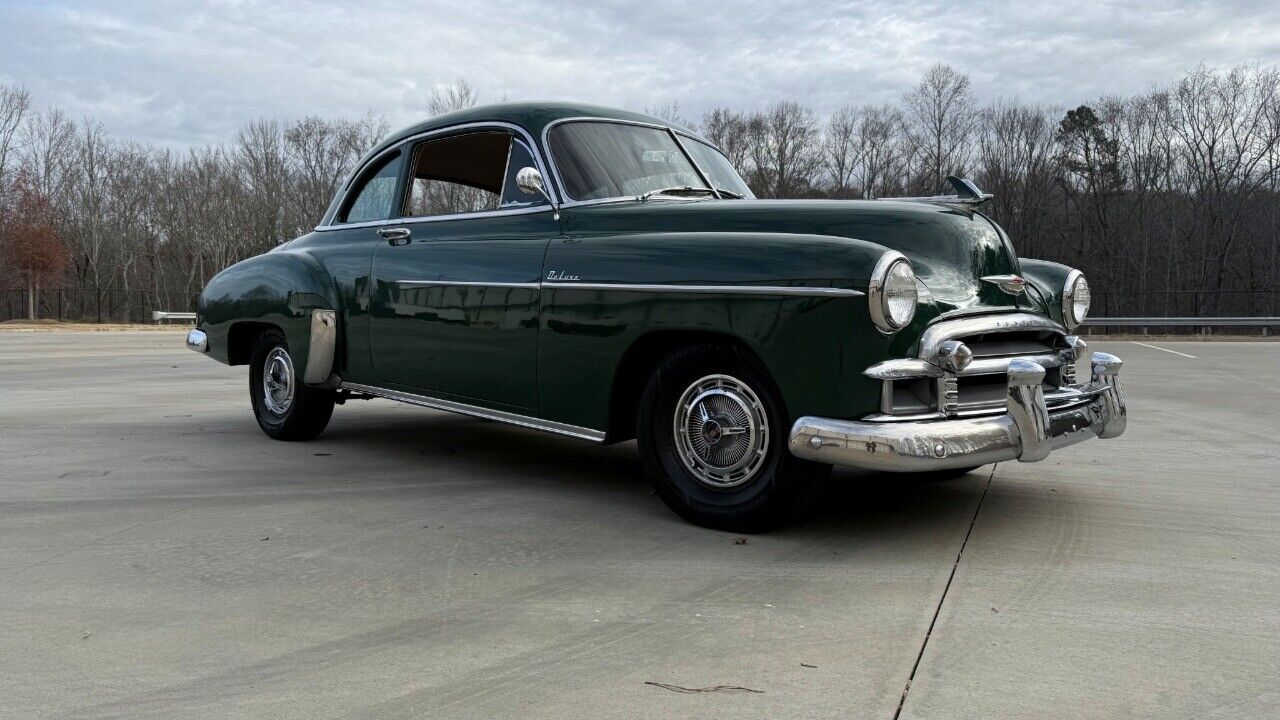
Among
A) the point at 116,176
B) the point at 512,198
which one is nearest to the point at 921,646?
the point at 512,198

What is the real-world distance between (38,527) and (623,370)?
2.53 m

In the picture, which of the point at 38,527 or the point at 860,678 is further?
the point at 38,527

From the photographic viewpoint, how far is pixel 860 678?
2480 mm

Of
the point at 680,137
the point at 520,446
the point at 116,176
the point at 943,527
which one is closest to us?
the point at 943,527

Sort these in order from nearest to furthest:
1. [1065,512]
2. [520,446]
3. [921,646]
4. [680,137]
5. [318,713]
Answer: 1. [318,713]
2. [921,646]
3. [1065,512]
4. [680,137]
5. [520,446]

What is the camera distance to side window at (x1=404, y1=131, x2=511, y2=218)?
17.3 ft

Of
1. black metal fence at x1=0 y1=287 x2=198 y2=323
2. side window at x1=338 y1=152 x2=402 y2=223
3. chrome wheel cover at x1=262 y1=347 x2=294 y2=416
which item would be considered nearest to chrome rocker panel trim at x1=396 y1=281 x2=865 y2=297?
side window at x1=338 y1=152 x2=402 y2=223

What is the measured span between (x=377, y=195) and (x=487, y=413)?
6.16 ft

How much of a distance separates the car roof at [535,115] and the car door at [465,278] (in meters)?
0.08

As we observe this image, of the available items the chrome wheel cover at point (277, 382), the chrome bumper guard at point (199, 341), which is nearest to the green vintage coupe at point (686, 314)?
the chrome wheel cover at point (277, 382)

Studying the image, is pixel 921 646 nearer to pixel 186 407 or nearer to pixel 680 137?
pixel 680 137

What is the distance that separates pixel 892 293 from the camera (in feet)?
11.5

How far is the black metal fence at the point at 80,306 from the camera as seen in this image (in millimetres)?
45438

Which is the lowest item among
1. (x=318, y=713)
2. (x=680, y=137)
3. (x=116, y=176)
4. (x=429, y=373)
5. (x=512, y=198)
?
(x=318, y=713)
